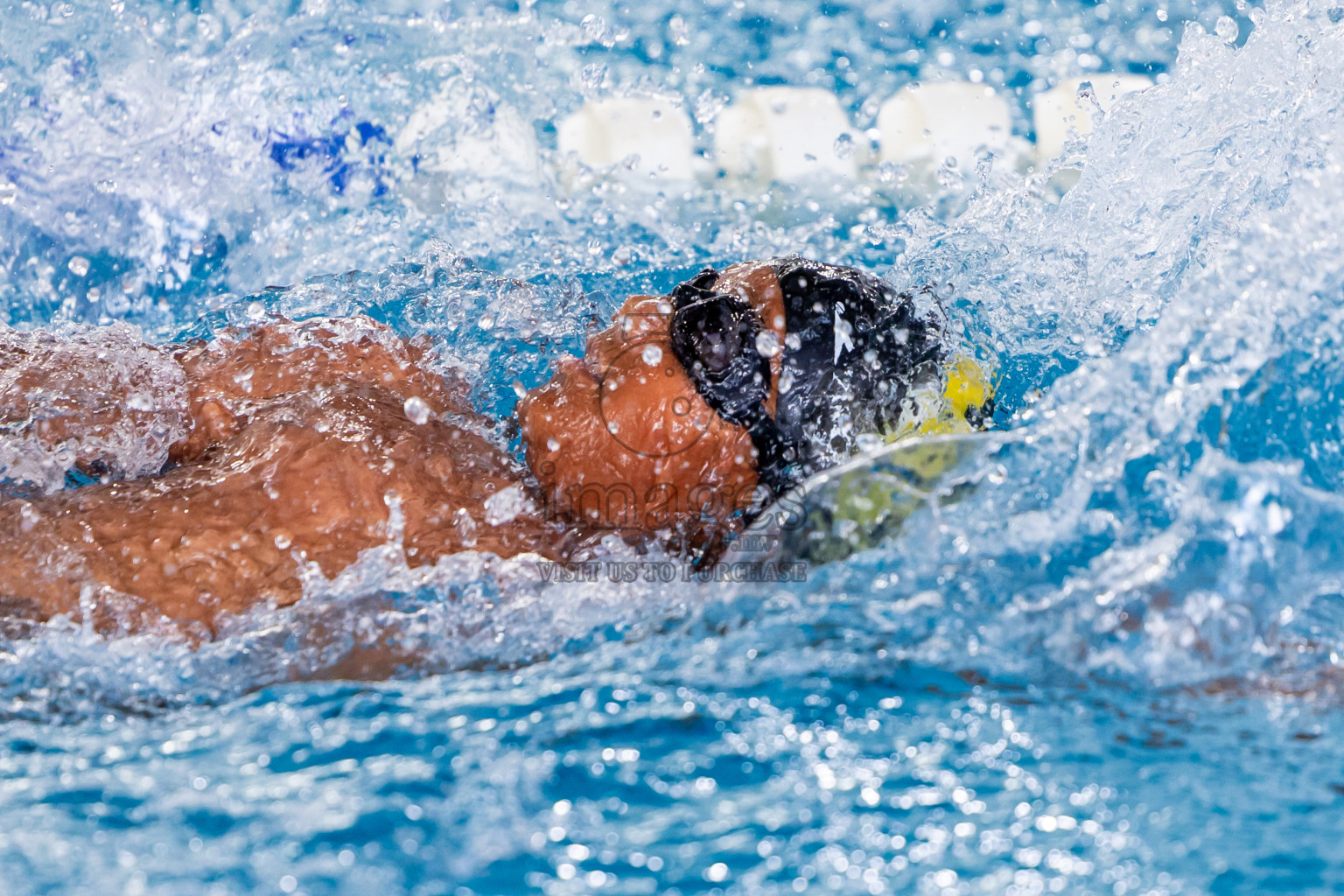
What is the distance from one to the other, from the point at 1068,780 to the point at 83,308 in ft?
9.13

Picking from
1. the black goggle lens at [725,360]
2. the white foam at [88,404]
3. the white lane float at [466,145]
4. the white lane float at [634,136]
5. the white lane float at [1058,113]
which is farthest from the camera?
the white lane float at [1058,113]

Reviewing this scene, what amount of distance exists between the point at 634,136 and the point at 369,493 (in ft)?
8.94

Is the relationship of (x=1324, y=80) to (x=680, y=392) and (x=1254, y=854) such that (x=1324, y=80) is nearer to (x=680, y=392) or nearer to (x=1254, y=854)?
(x=680, y=392)

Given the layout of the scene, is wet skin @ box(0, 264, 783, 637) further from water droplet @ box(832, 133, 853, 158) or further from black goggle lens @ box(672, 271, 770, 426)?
water droplet @ box(832, 133, 853, 158)

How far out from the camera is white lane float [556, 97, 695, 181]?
3633mm

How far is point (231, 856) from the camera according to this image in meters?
0.81

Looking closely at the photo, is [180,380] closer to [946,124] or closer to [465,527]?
[465,527]

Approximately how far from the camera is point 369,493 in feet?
4.36

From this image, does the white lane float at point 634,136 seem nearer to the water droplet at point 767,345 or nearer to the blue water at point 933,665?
the blue water at point 933,665

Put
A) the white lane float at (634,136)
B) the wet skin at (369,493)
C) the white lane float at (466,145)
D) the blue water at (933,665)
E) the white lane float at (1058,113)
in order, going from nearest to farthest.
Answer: the blue water at (933,665), the wet skin at (369,493), the white lane float at (466,145), the white lane float at (634,136), the white lane float at (1058,113)

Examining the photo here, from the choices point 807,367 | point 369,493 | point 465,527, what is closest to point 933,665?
point 807,367

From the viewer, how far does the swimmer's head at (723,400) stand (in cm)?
137

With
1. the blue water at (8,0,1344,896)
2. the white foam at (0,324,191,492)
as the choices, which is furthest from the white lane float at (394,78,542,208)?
the white foam at (0,324,191,492)

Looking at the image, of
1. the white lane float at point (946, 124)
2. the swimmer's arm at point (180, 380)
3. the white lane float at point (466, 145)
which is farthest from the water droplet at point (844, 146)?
the swimmer's arm at point (180, 380)
